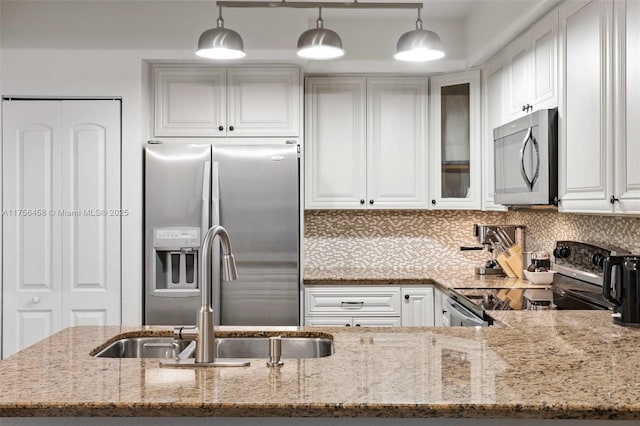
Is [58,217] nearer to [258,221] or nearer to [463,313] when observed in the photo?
[258,221]

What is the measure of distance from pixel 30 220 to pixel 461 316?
2.65 metres

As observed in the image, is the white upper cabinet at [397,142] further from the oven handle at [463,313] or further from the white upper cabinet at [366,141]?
the oven handle at [463,313]

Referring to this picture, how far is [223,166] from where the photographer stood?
359 cm

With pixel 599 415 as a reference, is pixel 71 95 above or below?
above

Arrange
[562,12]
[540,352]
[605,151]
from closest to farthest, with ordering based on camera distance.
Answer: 1. [540,352]
2. [605,151]
3. [562,12]

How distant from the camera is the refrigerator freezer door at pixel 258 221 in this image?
11.8 feet

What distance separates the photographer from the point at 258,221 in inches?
141

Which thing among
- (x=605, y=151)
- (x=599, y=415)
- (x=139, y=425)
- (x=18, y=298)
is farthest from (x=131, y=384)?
(x=18, y=298)

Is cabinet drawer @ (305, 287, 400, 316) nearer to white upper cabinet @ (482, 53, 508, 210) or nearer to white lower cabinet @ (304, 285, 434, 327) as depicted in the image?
white lower cabinet @ (304, 285, 434, 327)

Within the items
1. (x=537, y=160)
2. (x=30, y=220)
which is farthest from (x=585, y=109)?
(x=30, y=220)

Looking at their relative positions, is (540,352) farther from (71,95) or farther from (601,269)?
(71,95)

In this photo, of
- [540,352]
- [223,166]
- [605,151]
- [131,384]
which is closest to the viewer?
[131,384]

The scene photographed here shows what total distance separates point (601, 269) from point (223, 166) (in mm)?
2179

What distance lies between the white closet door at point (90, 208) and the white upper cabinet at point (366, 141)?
1301 mm
